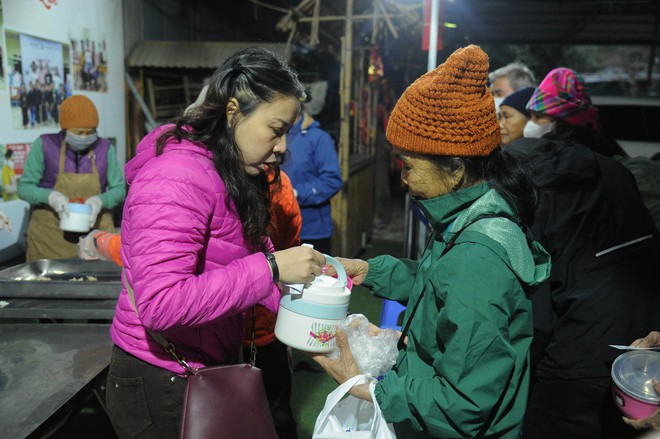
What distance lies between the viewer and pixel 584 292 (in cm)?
211

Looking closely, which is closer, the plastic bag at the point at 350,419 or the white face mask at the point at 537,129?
the plastic bag at the point at 350,419

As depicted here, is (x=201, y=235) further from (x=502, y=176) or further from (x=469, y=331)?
(x=502, y=176)

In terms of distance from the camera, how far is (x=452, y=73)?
1457 millimetres

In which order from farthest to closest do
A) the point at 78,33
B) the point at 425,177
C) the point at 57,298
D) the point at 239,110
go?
the point at 78,33 < the point at 57,298 < the point at 239,110 < the point at 425,177

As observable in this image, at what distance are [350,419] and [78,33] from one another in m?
6.41

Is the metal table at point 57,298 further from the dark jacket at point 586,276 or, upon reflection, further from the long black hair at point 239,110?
the dark jacket at point 586,276

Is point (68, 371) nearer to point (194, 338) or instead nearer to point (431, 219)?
point (194, 338)

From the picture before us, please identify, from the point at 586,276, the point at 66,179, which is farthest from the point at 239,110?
the point at 66,179

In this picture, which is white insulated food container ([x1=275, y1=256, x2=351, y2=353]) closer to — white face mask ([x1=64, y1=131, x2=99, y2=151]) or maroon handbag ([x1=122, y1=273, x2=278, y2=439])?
maroon handbag ([x1=122, y1=273, x2=278, y2=439])

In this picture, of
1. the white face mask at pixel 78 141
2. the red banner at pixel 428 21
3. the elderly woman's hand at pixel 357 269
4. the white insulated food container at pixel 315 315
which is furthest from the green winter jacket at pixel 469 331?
the white face mask at pixel 78 141

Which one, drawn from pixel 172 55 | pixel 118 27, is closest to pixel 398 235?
pixel 172 55

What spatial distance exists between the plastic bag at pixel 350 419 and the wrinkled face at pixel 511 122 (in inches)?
84.4

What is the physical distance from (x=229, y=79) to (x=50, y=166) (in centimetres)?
320

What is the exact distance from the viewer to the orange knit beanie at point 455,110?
1.46m
